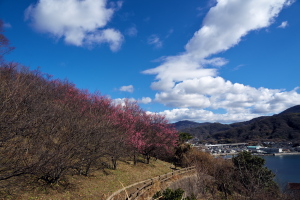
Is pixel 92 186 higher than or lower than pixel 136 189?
higher

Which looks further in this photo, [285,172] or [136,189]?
[285,172]

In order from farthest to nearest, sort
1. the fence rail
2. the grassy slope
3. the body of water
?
the body of water
the fence rail
the grassy slope

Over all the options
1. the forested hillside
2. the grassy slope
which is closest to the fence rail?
the grassy slope

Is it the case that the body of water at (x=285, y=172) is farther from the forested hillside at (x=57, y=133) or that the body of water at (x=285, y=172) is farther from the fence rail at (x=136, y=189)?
the forested hillside at (x=57, y=133)

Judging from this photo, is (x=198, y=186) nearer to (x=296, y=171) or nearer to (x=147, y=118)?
(x=147, y=118)

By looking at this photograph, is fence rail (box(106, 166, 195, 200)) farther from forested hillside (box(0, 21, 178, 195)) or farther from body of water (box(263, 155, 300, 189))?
body of water (box(263, 155, 300, 189))

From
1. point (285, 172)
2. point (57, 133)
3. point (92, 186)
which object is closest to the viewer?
point (57, 133)

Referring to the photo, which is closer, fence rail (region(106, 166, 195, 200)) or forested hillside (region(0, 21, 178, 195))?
forested hillside (region(0, 21, 178, 195))

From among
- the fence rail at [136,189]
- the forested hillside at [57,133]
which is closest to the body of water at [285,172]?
the fence rail at [136,189]

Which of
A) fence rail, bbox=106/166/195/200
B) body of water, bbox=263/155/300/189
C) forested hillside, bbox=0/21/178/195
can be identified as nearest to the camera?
forested hillside, bbox=0/21/178/195

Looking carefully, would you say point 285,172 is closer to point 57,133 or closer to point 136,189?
point 136,189

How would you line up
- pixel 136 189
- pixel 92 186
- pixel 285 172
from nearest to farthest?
pixel 92 186, pixel 136 189, pixel 285 172

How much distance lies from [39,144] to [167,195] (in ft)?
25.0

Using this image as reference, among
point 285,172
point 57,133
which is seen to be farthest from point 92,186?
point 285,172
